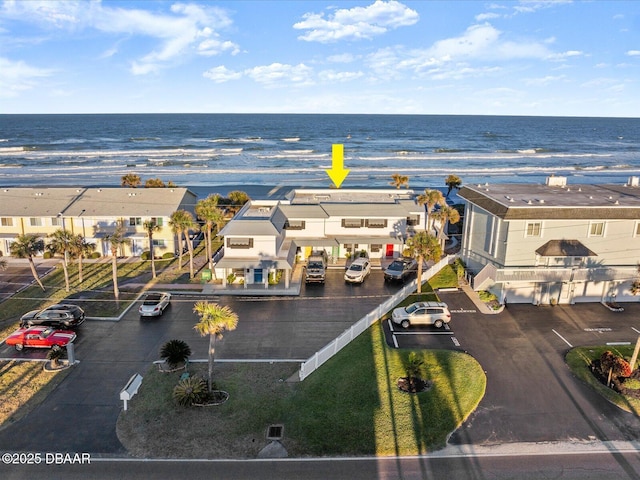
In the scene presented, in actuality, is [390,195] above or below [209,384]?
above

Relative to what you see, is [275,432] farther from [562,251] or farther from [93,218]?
[93,218]

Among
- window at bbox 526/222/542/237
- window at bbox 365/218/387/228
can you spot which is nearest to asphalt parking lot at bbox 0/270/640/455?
window at bbox 526/222/542/237

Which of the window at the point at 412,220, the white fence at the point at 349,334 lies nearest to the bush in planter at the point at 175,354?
the white fence at the point at 349,334

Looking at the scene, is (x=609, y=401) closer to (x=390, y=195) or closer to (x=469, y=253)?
(x=469, y=253)

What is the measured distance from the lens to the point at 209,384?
829 inches

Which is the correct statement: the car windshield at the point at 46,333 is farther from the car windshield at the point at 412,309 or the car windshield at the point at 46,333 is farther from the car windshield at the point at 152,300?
the car windshield at the point at 412,309

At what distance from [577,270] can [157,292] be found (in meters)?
28.4

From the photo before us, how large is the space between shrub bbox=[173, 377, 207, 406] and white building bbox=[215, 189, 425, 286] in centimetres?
1614

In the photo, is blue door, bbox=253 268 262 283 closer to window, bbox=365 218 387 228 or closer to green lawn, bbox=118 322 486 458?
window, bbox=365 218 387 228

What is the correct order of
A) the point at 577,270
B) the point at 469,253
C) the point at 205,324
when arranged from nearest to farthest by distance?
the point at 205,324
the point at 577,270
the point at 469,253

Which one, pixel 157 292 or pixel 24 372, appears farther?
pixel 157 292

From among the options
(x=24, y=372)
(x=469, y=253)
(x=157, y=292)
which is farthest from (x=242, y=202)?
(x=24, y=372)

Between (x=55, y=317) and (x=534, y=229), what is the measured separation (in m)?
30.7

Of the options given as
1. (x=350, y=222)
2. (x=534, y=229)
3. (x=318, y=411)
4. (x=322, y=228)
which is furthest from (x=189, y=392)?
(x=350, y=222)
